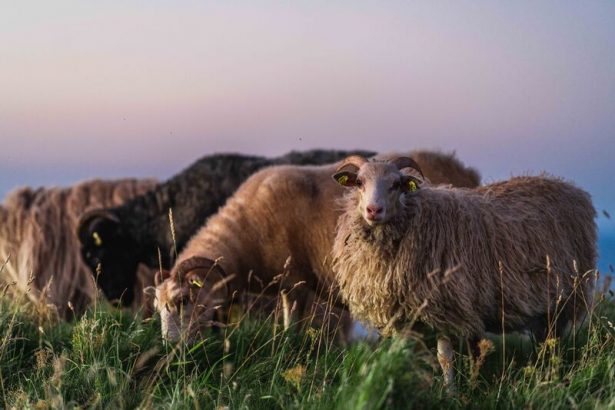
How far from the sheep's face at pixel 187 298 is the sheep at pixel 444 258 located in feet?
3.93

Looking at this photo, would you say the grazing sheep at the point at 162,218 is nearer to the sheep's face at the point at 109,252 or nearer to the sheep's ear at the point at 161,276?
the sheep's face at the point at 109,252

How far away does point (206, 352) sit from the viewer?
7.38m

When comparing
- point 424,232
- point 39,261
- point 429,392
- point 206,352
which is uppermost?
point 424,232

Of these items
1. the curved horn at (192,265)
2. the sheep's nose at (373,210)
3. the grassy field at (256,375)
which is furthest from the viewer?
the curved horn at (192,265)

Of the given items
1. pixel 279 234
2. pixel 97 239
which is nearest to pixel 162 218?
pixel 97 239

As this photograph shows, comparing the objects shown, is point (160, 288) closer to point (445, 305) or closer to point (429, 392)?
point (445, 305)

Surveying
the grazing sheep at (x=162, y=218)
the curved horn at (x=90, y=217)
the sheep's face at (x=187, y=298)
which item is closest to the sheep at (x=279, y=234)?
the sheep's face at (x=187, y=298)

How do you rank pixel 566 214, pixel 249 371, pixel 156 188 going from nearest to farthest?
pixel 249 371 → pixel 566 214 → pixel 156 188

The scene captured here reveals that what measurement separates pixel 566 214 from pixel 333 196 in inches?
133

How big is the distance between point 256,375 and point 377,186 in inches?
65.7

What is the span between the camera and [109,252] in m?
14.8

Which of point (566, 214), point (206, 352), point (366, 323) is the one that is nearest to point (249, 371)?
point (206, 352)

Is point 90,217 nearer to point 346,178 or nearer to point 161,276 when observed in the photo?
point 161,276

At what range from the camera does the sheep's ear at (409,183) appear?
23.1ft
